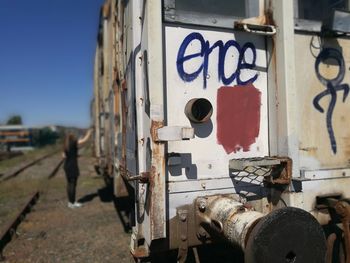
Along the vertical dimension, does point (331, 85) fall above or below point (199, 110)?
above

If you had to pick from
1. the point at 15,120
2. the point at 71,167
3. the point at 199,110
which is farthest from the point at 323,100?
the point at 15,120

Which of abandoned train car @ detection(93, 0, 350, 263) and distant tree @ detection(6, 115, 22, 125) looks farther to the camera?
distant tree @ detection(6, 115, 22, 125)

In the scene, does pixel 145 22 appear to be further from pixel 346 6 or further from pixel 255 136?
pixel 346 6

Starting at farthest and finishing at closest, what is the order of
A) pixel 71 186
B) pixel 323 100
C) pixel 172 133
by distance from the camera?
pixel 71 186 → pixel 323 100 → pixel 172 133

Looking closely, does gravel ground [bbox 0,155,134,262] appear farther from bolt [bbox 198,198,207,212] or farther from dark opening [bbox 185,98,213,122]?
dark opening [bbox 185,98,213,122]

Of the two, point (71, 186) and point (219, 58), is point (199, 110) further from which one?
point (71, 186)

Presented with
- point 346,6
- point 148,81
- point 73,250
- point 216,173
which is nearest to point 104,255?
point 73,250

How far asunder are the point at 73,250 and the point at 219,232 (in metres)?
3.26

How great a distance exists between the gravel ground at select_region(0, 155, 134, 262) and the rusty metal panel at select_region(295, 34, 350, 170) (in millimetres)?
2688

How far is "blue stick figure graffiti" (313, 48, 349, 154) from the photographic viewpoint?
2.79m

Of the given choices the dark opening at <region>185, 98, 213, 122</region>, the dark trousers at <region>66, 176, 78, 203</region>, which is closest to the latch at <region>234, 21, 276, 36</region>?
the dark opening at <region>185, 98, 213, 122</region>

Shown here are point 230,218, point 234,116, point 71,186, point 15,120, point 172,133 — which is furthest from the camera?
point 15,120

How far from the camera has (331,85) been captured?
2.84 m

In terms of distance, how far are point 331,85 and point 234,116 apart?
0.84m
